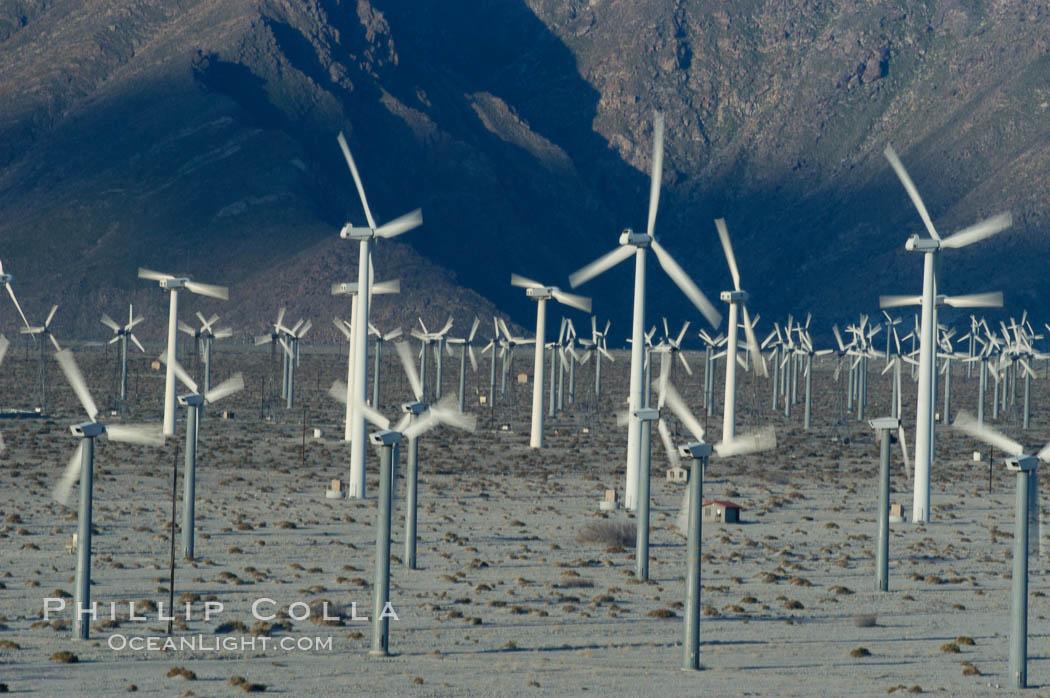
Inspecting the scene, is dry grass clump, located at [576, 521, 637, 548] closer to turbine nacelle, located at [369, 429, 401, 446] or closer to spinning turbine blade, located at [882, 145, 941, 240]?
spinning turbine blade, located at [882, 145, 941, 240]

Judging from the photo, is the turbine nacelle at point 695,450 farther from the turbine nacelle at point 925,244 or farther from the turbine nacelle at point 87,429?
the turbine nacelle at point 925,244

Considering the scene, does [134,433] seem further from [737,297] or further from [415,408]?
[737,297]

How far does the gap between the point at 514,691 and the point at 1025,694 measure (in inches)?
323

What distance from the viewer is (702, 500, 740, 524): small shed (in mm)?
52688

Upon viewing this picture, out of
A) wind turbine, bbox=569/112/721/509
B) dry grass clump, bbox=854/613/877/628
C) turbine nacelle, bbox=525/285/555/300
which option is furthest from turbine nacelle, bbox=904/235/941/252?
turbine nacelle, bbox=525/285/555/300

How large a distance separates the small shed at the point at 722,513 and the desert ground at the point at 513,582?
0.99 meters

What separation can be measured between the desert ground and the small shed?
988mm

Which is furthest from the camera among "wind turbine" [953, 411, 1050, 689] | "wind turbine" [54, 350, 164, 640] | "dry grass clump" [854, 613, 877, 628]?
"dry grass clump" [854, 613, 877, 628]

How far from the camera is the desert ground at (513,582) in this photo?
2806 centimetres

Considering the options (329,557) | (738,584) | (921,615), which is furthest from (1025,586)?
(329,557)

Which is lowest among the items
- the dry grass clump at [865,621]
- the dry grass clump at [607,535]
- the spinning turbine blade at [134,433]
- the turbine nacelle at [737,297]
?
the dry grass clump at [865,621]

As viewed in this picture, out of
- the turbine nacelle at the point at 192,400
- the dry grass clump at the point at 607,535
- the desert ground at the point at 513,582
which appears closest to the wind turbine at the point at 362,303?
the desert ground at the point at 513,582

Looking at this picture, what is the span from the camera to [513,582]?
→ 38.6 meters

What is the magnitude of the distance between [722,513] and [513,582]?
51.5ft
